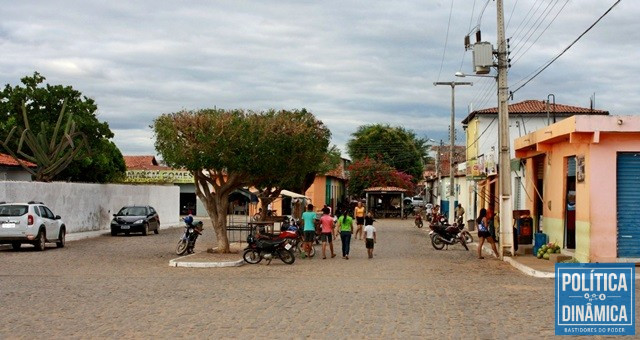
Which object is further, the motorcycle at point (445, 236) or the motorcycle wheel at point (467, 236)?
the motorcycle wheel at point (467, 236)

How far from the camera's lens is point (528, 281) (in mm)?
20766

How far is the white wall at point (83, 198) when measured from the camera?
113 feet

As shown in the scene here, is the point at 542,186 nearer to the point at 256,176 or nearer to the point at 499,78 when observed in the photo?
the point at 499,78

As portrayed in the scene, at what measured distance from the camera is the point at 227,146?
89.0 feet

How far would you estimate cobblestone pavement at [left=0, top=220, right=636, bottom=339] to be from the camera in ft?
41.2

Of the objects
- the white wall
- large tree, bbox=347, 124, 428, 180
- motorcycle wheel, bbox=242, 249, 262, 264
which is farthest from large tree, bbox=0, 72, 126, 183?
large tree, bbox=347, 124, 428, 180

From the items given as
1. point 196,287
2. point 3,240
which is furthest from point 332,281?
point 3,240

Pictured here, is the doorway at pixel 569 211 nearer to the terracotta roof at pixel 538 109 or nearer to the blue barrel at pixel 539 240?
the blue barrel at pixel 539 240

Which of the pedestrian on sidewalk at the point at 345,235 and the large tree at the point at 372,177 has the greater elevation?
the large tree at the point at 372,177

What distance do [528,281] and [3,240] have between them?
17.4m

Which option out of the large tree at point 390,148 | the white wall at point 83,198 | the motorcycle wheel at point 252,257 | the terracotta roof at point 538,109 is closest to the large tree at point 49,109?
the white wall at point 83,198

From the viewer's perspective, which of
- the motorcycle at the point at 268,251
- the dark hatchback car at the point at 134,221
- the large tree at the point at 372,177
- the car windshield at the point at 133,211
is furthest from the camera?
the large tree at the point at 372,177

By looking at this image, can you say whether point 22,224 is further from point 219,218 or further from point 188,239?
point 219,218

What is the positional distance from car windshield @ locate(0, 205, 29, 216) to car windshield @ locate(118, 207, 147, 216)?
44.7 feet
